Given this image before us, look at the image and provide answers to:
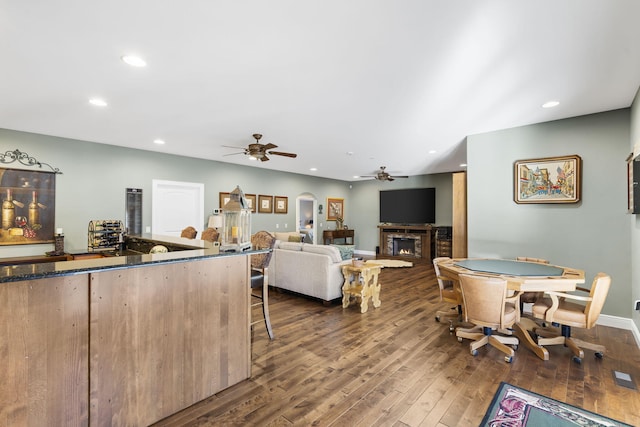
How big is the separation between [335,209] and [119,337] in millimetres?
9043

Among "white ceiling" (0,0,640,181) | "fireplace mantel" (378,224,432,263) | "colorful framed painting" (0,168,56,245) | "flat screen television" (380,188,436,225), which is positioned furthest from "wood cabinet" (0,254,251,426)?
"flat screen television" (380,188,436,225)

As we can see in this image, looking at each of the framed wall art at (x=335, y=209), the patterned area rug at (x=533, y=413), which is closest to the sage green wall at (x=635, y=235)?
the patterned area rug at (x=533, y=413)

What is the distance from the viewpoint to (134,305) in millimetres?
1831

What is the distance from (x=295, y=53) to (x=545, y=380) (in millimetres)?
3414

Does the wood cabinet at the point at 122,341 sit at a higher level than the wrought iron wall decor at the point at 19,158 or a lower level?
lower

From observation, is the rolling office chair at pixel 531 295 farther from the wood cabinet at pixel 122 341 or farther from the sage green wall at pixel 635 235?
the wood cabinet at pixel 122 341

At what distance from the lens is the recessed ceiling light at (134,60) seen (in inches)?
92.4

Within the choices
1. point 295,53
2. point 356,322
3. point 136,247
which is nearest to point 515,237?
point 356,322

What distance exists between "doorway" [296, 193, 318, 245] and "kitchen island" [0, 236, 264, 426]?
696 centimetres

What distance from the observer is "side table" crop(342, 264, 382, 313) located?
418 centimetres

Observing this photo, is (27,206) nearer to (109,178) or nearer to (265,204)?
(109,178)

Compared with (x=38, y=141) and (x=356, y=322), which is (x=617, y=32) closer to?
(x=356, y=322)

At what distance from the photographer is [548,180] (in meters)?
3.99

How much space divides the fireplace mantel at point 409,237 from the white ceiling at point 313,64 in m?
5.10
